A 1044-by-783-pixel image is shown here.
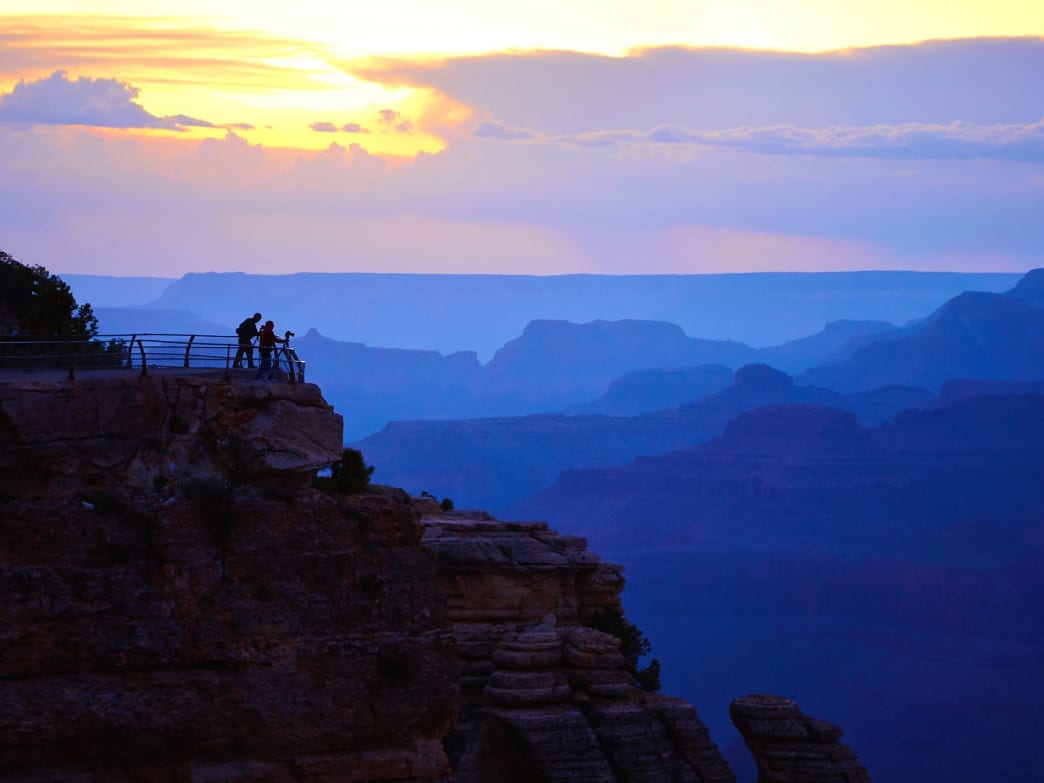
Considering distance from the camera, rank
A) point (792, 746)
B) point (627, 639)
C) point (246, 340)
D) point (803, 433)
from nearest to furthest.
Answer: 1. point (246, 340)
2. point (792, 746)
3. point (627, 639)
4. point (803, 433)

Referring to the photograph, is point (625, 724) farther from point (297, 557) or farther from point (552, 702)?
point (297, 557)

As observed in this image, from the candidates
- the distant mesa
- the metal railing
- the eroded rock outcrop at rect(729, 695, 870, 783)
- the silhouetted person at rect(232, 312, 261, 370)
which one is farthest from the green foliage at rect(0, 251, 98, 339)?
the distant mesa

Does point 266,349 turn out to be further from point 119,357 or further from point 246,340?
point 119,357

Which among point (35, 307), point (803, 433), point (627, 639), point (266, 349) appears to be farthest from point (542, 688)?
point (803, 433)

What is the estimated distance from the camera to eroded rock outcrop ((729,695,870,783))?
38969mm

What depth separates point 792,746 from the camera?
39.5 meters

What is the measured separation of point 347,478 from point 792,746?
18.1 meters

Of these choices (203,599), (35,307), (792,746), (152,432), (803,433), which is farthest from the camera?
(803,433)

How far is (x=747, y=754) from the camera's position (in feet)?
308

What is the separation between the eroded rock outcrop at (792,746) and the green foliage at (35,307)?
1704cm

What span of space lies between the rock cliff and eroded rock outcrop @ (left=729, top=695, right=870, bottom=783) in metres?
17.3

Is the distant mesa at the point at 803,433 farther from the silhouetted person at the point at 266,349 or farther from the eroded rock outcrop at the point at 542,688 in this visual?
the silhouetted person at the point at 266,349

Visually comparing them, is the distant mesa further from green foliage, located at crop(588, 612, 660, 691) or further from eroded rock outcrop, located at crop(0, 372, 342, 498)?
eroded rock outcrop, located at crop(0, 372, 342, 498)

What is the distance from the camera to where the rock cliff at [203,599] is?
820 inches
